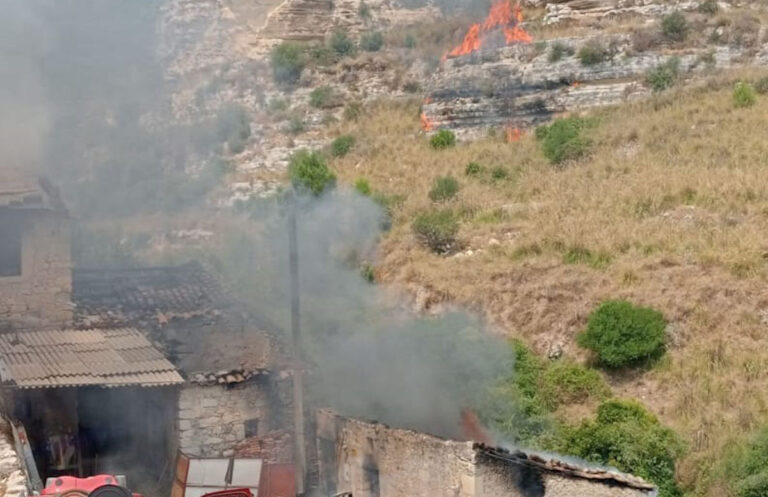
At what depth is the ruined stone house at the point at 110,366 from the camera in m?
13.5

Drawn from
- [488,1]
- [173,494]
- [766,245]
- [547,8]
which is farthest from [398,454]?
[488,1]

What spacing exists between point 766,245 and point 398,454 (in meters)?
6.39

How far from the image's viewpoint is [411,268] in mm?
18844

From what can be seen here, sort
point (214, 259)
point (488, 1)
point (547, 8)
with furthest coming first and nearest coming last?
point (488, 1), point (547, 8), point (214, 259)

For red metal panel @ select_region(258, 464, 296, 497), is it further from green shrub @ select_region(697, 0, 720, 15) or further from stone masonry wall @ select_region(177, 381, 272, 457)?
green shrub @ select_region(697, 0, 720, 15)

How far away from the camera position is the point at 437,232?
65.1 ft

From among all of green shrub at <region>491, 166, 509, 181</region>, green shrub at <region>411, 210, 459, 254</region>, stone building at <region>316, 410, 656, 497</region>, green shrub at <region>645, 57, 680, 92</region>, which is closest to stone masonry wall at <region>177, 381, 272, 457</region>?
stone building at <region>316, 410, 656, 497</region>

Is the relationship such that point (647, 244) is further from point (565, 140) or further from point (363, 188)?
point (363, 188)

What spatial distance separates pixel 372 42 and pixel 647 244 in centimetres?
1968

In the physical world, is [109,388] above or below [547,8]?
below

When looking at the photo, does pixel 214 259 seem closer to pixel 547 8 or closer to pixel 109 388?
pixel 109 388

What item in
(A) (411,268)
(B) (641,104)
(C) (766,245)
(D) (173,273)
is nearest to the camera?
(C) (766,245)

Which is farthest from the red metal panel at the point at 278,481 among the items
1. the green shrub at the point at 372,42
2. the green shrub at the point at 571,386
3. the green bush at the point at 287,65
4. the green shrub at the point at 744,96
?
the green shrub at the point at 372,42

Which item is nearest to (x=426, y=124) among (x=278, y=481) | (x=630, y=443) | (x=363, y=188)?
(x=363, y=188)
